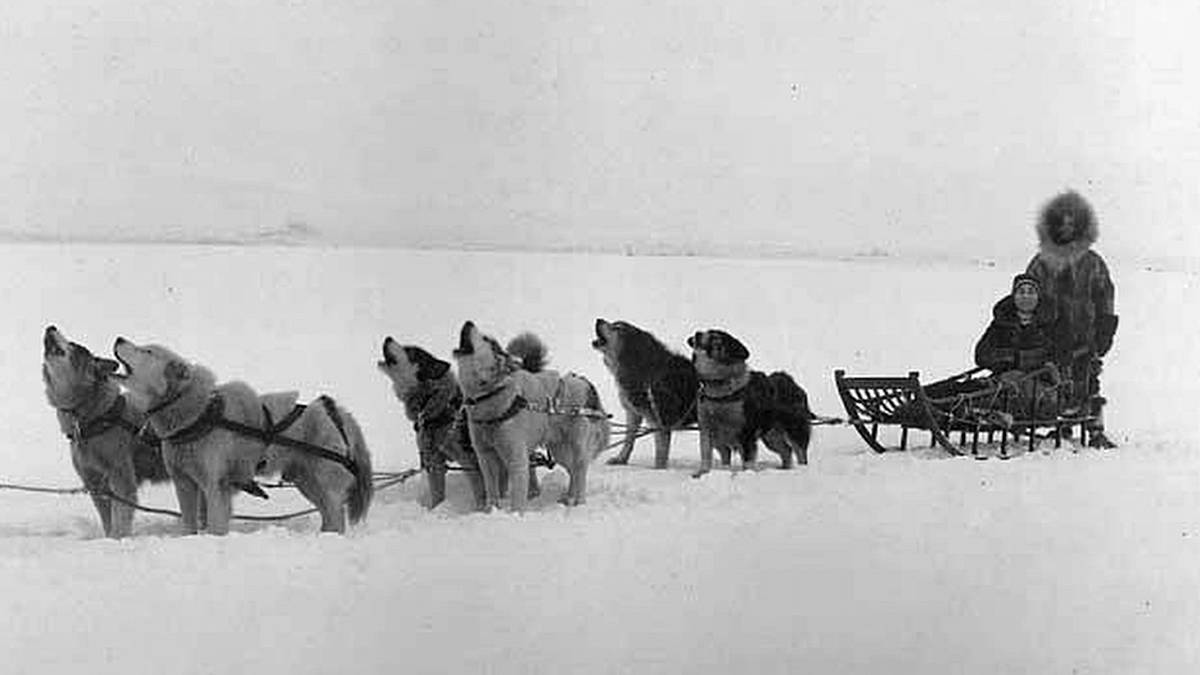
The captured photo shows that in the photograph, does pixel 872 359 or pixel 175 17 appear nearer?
pixel 175 17

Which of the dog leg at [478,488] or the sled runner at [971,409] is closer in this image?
the dog leg at [478,488]

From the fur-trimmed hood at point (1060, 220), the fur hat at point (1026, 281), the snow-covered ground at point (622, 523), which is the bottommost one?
the snow-covered ground at point (622, 523)

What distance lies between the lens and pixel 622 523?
1.19 m

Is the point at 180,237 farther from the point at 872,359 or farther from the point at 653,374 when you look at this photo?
the point at 872,359

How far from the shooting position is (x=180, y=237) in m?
1.09

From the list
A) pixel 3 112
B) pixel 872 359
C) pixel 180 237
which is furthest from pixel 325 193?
pixel 872 359

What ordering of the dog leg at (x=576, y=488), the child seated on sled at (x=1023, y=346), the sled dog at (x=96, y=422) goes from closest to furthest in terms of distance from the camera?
1. the sled dog at (x=96, y=422)
2. the dog leg at (x=576, y=488)
3. the child seated on sled at (x=1023, y=346)

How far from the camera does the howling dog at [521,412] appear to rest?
3.72ft

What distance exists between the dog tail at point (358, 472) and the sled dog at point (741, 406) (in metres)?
0.29

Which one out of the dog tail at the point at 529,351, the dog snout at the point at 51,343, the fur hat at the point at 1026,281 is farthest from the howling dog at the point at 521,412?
the fur hat at the point at 1026,281

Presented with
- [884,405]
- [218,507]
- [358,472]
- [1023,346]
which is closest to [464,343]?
[358,472]

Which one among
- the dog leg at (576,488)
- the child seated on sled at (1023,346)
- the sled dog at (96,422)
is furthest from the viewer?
the child seated on sled at (1023,346)

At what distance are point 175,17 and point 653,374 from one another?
496 mm

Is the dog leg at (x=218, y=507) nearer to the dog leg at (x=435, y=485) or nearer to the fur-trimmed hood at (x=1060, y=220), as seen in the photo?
the dog leg at (x=435, y=485)
